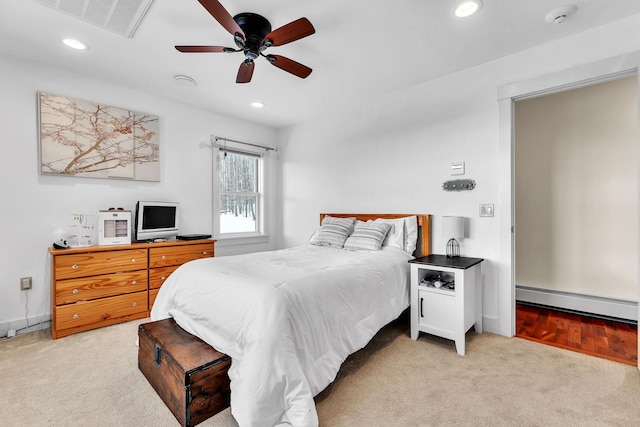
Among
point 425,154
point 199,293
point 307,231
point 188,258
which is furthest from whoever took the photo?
point 307,231

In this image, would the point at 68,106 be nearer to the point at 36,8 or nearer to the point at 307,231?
the point at 36,8

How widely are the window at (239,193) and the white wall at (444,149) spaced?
3.54ft

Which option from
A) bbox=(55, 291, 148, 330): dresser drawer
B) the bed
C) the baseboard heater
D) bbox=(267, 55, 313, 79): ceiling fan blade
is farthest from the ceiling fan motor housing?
the baseboard heater

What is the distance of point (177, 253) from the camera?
336cm

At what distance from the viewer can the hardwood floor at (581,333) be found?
7.67ft

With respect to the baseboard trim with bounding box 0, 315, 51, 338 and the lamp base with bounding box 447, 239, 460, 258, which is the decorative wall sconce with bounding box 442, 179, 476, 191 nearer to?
the lamp base with bounding box 447, 239, 460, 258

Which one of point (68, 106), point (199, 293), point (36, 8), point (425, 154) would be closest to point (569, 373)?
point (425, 154)

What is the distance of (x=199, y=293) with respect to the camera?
6.44 ft

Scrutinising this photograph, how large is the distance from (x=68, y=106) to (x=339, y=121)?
10.0ft

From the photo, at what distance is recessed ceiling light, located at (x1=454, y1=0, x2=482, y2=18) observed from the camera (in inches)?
77.6

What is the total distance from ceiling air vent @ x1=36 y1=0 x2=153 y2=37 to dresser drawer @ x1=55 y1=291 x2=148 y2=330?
7.91 ft

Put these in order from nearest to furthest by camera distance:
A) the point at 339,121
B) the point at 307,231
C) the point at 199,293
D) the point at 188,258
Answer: the point at 199,293 < the point at 188,258 < the point at 339,121 < the point at 307,231

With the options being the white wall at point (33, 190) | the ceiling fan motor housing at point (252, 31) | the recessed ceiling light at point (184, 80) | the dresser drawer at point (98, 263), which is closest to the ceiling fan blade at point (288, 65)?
the ceiling fan motor housing at point (252, 31)

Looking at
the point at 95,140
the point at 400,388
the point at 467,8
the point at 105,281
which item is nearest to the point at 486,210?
the point at 467,8
